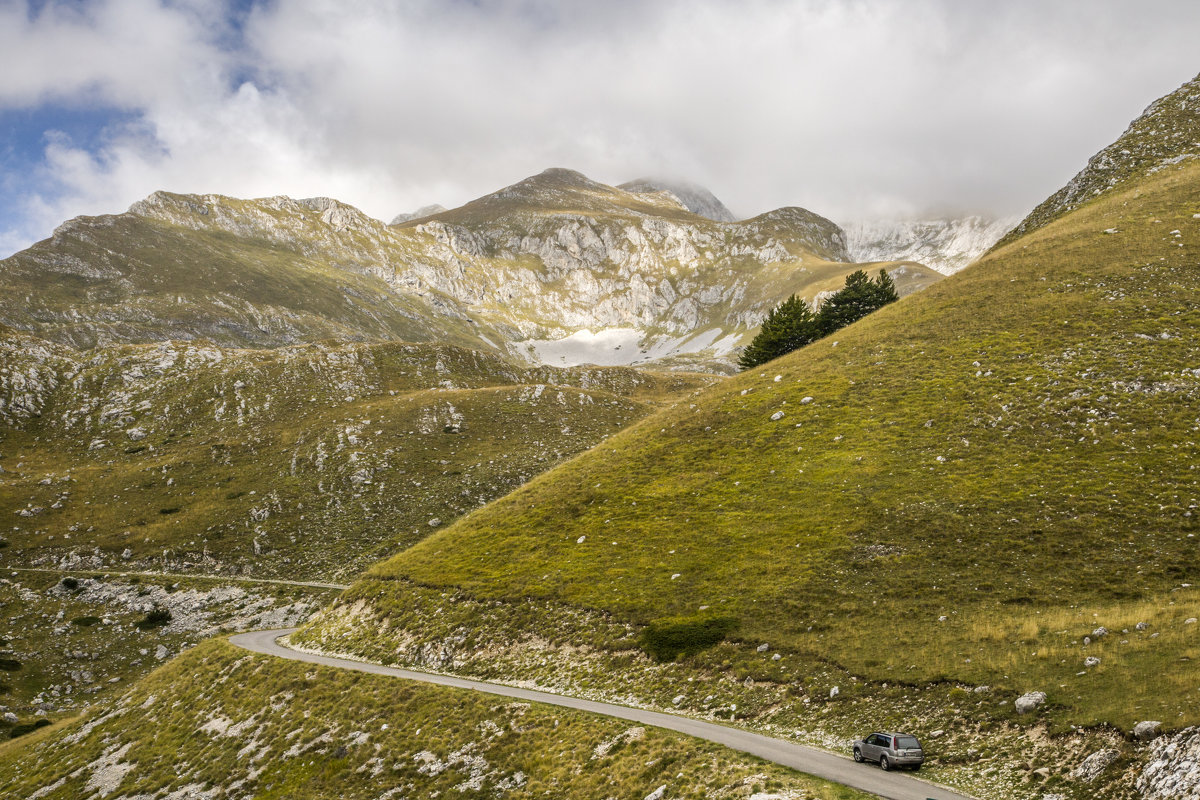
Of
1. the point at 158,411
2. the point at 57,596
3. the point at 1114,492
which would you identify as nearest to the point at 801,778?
the point at 1114,492

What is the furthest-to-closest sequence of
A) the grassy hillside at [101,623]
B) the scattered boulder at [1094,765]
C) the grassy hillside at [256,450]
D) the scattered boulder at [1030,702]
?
the grassy hillside at [256,450], the grassy hillside at [101,623], the scattered boulder at [1030,702], the scattered boulder at [1094,765]

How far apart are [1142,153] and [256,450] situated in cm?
14516

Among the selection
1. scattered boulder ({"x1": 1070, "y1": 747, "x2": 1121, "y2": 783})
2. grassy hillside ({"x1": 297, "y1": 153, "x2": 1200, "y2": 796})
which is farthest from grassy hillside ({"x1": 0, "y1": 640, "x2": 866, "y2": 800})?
grassy hillside ({"x1": 297, "y1": 153, "x2": 1200, "y2": 796})

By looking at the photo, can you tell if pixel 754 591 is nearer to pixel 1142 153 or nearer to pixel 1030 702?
pixel 1030 702

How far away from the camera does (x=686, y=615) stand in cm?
3519

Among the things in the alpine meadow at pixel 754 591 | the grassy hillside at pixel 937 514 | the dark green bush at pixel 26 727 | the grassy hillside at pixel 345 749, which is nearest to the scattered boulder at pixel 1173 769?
the alpine meadow at pixel 754 591

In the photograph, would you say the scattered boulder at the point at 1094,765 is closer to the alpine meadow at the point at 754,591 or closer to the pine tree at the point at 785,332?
the alpine meadow at the point at 754,591

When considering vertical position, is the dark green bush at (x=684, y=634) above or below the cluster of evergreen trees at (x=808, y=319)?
below

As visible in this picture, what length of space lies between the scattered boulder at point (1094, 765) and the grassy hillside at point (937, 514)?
5.77ft

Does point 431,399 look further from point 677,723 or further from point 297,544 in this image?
point 677,723

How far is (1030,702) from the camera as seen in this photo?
69.0 ft

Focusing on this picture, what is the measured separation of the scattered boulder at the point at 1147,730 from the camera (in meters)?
17.0

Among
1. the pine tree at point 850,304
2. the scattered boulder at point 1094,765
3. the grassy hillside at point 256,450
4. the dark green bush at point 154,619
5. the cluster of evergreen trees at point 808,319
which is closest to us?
A: the scattered boulder at point 1094,765

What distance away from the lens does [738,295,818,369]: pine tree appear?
90.9 metres
